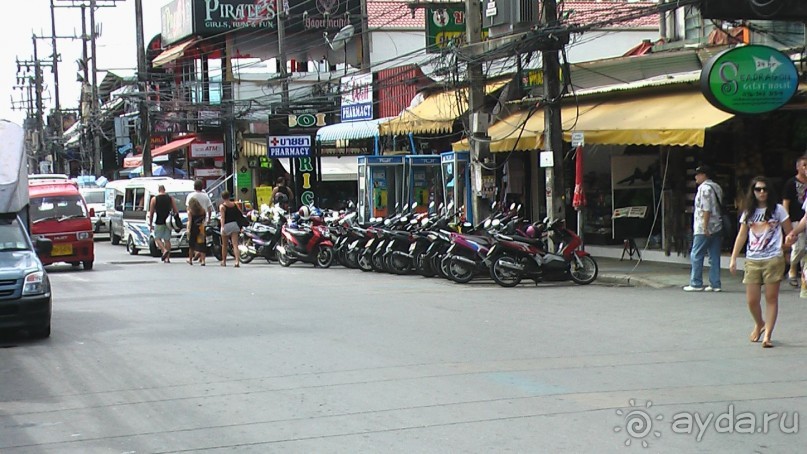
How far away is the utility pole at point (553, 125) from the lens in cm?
1934

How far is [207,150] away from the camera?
1831 inches

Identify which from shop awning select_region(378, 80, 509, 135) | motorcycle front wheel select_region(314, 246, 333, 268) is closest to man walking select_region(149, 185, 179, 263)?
motorcycle front wheel select_region(314, 246, 333, 268)

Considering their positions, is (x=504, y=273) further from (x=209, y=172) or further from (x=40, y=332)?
(x=209, y=172)

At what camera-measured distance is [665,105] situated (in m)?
18.8

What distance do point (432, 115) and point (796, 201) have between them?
11839 mm

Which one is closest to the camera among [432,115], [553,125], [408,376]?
[408,376]

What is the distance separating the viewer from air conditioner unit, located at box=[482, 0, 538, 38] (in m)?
21.4

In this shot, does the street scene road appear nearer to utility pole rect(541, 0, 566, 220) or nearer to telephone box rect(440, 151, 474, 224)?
utility pole rect(541, 0, 566, 220)

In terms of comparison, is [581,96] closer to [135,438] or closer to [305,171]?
[305,171]

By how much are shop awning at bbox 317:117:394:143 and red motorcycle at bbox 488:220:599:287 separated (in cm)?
1173

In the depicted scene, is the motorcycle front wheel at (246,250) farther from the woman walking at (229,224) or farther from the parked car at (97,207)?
the parked car at (97,207)

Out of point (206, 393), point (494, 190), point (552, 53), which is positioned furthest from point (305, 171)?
point (206, 393)

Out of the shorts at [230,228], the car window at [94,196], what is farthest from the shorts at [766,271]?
the car window at [94,196]

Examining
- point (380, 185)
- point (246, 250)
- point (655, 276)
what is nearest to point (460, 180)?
Answer: point (380, 185)
